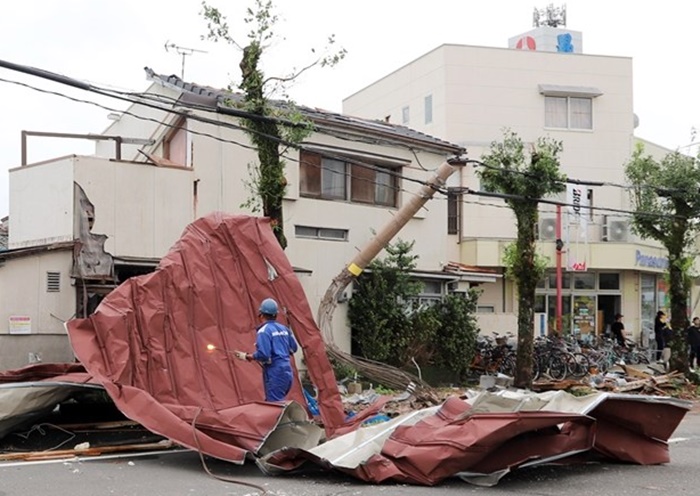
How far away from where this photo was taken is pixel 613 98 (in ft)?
121

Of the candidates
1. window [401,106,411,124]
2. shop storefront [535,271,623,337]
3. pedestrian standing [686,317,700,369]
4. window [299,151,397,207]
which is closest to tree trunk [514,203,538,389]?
window [299,151,397,207]

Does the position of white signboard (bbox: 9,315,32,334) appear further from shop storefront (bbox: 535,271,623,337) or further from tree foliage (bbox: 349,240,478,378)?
shop storefront (bbox: 535,271,623,337)

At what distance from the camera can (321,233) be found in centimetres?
2123

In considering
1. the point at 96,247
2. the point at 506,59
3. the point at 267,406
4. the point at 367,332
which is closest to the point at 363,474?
the point at 267,406

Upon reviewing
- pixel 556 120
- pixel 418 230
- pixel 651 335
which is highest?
pixel 556 120

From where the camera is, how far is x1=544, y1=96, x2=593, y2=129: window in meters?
36.6

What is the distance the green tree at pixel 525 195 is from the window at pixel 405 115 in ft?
59.5

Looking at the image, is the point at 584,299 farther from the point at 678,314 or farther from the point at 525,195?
the point at 525,195

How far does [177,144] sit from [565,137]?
20.2m

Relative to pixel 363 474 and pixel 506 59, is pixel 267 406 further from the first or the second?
pixel 506 59

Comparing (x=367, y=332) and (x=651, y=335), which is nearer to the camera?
(x=367, y=332)

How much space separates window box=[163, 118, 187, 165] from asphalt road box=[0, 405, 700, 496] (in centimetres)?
1135

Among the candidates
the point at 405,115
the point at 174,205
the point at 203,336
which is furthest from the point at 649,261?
the point at 203,336

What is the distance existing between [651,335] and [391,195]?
17.7 meters
